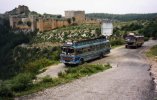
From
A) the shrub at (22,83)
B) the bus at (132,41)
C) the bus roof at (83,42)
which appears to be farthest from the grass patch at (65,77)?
the bus at (132,41)

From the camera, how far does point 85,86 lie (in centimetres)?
2011

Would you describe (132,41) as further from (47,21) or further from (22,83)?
(47,21)

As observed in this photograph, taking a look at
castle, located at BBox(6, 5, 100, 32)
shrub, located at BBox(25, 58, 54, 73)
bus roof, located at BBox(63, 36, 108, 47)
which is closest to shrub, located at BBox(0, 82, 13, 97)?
shrub, located at BBox(25, 58, 54, 73)

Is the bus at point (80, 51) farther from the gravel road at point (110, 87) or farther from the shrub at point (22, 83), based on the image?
the shrub at point (22, 83)

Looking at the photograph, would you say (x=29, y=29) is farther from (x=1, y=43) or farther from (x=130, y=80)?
(x=130, y=80)

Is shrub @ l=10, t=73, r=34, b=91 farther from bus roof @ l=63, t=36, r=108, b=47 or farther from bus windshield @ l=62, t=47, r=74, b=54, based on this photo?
bus roof @ l=63, t=36, r=108, b=47

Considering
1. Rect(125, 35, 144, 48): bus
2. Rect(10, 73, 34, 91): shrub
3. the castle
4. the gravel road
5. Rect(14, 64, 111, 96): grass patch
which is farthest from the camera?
the castle

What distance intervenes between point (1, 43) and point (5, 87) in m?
101

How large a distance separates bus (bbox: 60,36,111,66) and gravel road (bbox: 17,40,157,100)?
12.4ft

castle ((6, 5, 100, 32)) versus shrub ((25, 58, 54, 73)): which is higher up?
shrub ((25, 58, 54, 73))

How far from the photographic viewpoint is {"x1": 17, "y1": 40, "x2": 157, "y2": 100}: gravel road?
17.6m

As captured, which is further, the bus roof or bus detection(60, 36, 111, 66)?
the bus roof

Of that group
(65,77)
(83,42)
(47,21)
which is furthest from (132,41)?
(47,21)

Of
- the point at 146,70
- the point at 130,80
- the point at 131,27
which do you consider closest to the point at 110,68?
the point at 146,70
